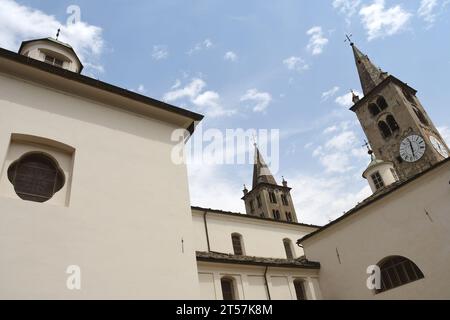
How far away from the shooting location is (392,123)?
30797 millimetres

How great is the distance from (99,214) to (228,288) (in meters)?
8.94

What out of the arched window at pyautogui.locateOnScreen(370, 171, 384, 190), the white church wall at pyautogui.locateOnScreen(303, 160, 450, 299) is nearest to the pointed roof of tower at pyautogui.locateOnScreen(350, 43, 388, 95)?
the arched window at pyautogui.locateOnScreen(370, 171, 384, 190)

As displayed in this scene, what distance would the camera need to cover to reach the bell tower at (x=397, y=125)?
2712 centimetres

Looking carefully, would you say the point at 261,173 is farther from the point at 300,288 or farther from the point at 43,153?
the point at 43,153

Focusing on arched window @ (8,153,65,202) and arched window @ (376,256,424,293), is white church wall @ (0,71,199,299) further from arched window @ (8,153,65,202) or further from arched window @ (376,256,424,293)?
arched window @ (376,256,424,293)

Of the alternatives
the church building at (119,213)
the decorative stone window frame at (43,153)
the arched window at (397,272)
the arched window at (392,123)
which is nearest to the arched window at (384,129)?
the arched window at (392,123)

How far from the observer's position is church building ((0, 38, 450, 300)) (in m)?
5.75

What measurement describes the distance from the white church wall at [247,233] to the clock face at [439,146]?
538 inches

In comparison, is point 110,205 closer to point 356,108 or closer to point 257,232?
point 257,232

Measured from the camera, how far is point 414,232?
500 inches

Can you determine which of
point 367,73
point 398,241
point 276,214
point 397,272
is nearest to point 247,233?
point 397,272

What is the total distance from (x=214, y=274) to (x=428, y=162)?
69.8 ft

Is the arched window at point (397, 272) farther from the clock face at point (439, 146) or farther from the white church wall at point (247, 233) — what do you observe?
the clock face at point (439, 146)

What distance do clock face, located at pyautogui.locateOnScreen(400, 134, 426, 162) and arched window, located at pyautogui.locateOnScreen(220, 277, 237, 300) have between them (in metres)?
20.8
